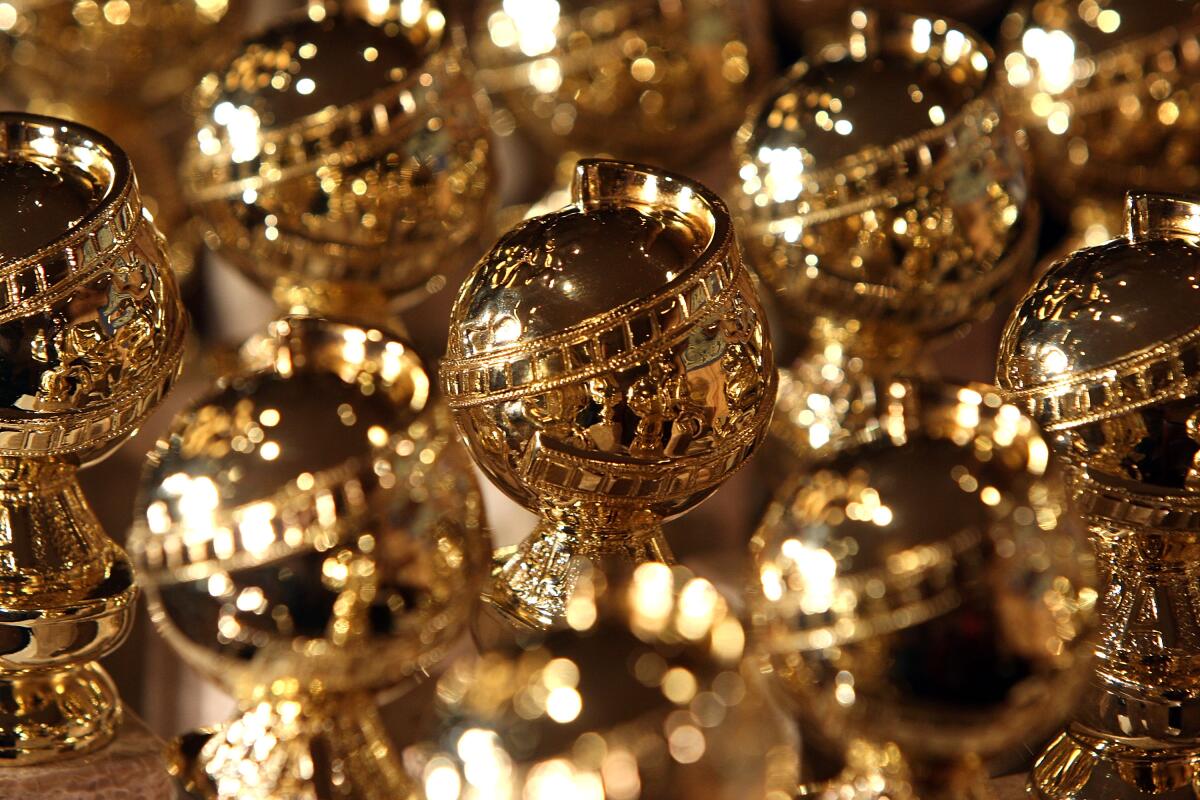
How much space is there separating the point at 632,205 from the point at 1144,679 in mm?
164

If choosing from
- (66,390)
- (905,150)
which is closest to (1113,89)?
(905,150)

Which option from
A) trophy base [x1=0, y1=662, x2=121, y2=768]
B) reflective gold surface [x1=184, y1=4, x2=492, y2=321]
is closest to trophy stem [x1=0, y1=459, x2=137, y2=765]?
trophy base [x1=0, y1=662, x2=121, y2=768]

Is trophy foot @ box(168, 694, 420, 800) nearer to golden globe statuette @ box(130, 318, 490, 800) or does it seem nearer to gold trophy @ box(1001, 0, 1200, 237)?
golden globe statuette @ box(130, 318, 490, 800)

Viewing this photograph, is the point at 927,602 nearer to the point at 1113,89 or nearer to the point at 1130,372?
the point at 1130,372

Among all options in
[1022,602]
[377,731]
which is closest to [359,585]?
[377,731]

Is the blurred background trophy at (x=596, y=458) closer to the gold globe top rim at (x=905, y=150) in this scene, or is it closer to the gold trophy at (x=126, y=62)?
the gold globe top rim at (x=905, y=150)

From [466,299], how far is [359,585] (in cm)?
9

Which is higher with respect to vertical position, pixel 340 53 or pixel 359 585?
pixel 340 53

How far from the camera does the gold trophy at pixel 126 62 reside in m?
0.61

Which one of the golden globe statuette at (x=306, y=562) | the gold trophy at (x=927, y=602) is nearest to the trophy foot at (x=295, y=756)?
the golden globe statuette at (x=306, y=562)

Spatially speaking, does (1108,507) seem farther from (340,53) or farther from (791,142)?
(340,53)

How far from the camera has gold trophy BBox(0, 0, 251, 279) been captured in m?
0.61

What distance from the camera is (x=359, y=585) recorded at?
41 cm

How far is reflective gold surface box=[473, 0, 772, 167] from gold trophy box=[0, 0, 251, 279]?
0.38 ft
